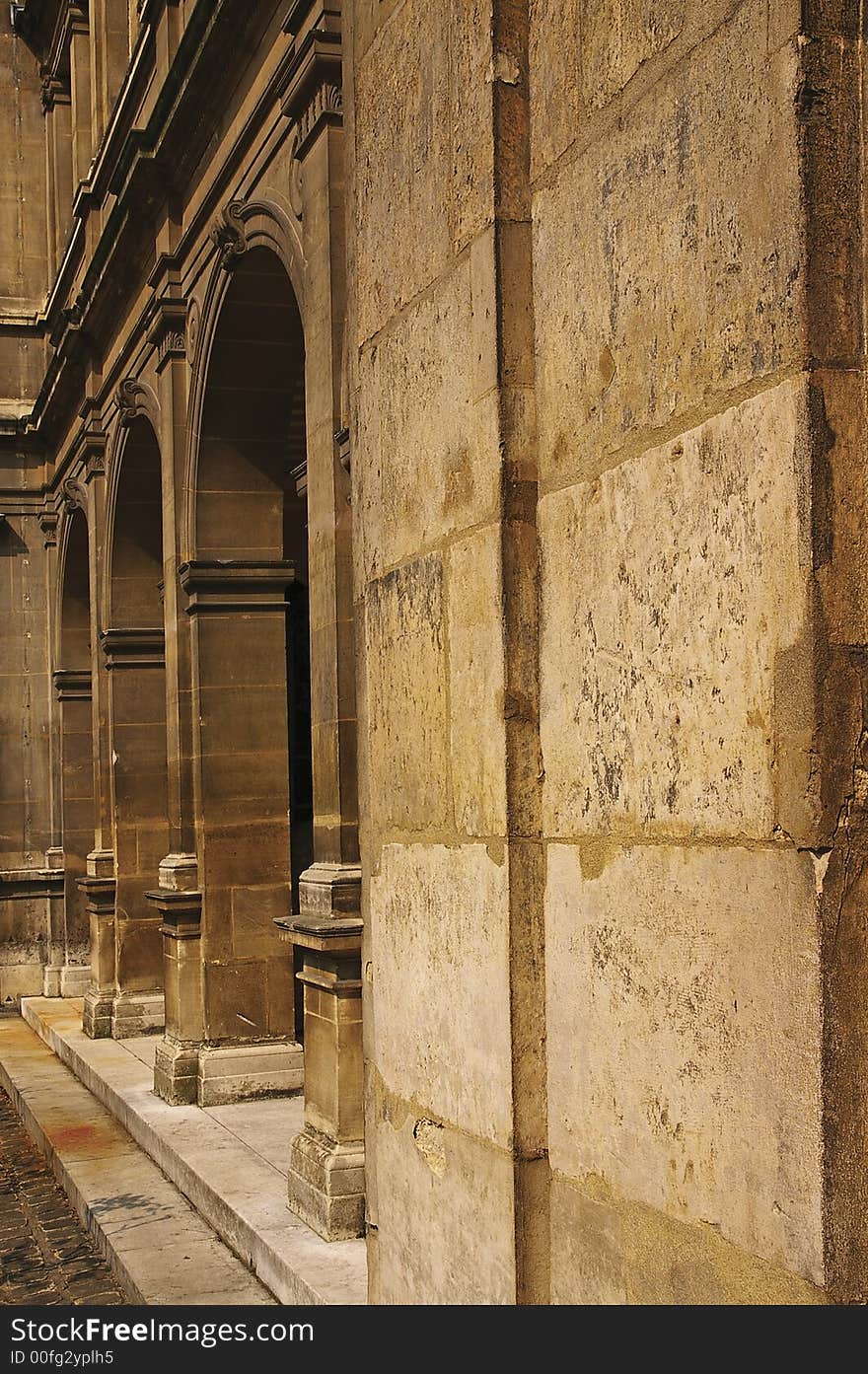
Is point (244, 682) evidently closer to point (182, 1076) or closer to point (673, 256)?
point (182, 1076)

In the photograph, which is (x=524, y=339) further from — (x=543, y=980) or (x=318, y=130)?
(x=318, y=130)

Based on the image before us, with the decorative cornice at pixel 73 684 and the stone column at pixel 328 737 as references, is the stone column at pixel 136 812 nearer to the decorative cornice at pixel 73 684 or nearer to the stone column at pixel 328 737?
the decorative cornice at pixel 73 684

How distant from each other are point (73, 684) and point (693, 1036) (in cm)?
1473

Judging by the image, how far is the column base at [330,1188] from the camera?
6.04m

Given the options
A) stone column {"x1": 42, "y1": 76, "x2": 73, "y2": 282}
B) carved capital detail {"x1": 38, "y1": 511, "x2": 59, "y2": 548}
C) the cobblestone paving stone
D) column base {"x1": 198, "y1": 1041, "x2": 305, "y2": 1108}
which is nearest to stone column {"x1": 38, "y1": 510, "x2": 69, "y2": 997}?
carved capital detail {"x1": 38, "y1": 511, "x2": 59, "y2": 548}

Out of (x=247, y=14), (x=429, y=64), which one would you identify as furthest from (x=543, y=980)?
(x=247, y=14)

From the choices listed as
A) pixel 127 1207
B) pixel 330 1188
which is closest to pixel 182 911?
pixel 127 1207

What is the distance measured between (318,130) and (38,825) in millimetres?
11929

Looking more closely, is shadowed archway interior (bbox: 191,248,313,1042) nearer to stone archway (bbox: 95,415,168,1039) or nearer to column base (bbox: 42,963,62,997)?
stone archway (bbox: 95,415,168,1039)

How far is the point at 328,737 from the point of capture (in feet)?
21.4

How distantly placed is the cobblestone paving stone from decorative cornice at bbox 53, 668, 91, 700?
6.97 m

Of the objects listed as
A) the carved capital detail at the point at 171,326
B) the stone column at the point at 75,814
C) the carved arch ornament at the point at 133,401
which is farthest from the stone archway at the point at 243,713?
the stone column at the point at 75,814

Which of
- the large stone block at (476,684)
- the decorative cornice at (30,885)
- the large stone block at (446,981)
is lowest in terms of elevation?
the decorative cornice at (30,885)

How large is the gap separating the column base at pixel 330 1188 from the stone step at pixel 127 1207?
34 centimetres
